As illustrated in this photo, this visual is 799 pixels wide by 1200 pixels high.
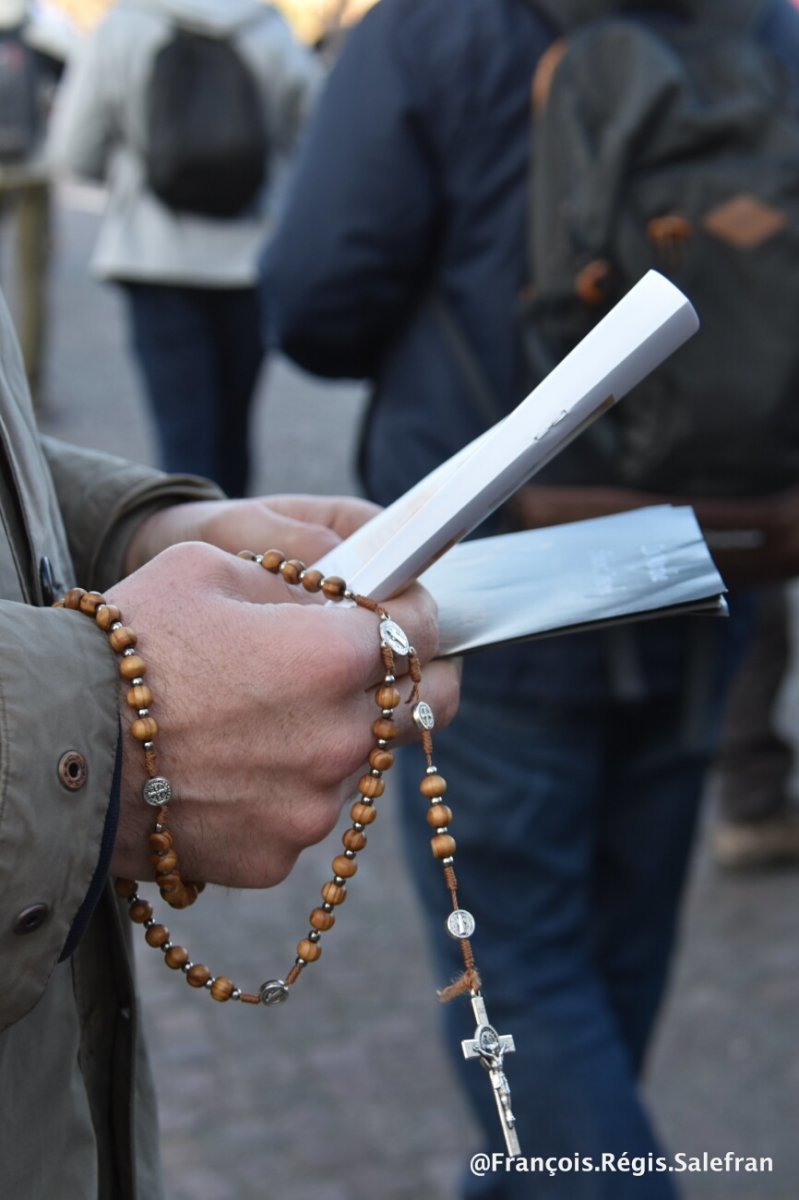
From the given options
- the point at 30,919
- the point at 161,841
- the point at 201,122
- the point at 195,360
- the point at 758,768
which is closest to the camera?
the point at 30,919

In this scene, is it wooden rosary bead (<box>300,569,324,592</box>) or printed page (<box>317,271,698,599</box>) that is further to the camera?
wooden rosary bead (<box>300,569,324,592</box>)

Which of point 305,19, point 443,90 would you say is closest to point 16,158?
point 443,90

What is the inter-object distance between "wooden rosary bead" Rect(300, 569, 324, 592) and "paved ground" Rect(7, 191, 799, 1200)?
4.71 feet

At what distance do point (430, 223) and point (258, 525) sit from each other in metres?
1.06

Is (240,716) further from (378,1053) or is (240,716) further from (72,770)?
(378,1053)

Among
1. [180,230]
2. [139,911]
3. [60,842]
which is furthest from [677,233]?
[180,230]

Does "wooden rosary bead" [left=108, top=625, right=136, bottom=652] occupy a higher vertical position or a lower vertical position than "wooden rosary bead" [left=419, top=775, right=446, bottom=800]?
higher

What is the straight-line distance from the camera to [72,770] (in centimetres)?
97

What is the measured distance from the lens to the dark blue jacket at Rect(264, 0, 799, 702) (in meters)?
2.19

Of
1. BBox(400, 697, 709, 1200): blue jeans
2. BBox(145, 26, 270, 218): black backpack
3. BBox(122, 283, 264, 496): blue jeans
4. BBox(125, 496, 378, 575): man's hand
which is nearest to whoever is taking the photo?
BBox(125, 496, 378, 575): man's hand

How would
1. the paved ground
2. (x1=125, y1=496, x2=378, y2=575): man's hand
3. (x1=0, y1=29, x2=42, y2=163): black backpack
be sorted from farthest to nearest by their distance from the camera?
(x1=0, y1=29, x2=42, y2=163): black backpack, the paved ground, (x1=125, y1=496, x2=378, y2=575): man's hand

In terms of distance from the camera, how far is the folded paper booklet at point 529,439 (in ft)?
3.40

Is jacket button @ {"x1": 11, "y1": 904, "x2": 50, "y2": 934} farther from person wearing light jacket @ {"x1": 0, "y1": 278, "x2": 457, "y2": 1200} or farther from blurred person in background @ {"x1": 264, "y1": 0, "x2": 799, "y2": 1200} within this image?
blurred person in background @ {"x1": 264, "y1": 0, "x2": 799, "y2": 1200}

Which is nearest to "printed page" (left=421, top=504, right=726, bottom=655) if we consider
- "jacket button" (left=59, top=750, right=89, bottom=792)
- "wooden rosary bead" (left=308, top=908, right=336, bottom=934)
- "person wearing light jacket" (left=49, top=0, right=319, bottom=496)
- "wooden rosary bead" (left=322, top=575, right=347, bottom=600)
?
"wooden rosary bead" (left=322, top=575, right=347, bottom=600)
